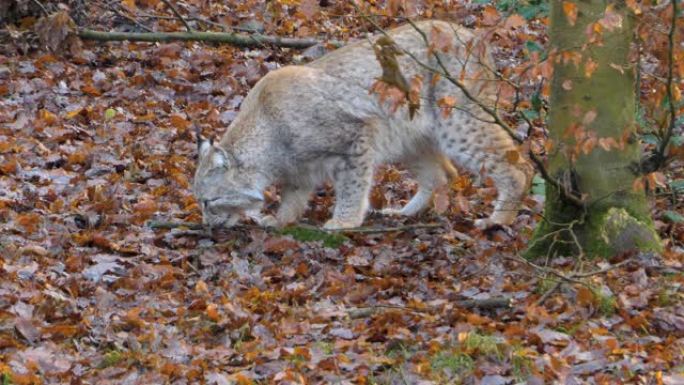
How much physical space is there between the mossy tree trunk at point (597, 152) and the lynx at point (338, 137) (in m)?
1.56

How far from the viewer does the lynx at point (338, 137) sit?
28.3ft

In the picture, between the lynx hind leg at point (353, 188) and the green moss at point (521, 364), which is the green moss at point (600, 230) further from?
the lynx hind leg at point (353, 188)

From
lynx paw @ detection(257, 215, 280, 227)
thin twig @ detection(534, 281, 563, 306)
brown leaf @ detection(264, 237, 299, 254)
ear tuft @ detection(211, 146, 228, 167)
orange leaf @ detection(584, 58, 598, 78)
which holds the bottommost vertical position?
lynx paw @ detection(257, 215, 280, 227)

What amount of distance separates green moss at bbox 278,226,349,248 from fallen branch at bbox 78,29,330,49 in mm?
4388

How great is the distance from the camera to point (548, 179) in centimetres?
669

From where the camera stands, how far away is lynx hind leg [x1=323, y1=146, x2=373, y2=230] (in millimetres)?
8664

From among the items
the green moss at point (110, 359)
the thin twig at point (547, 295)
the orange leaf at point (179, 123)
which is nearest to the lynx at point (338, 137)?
the orange leaf at point (179, 123)

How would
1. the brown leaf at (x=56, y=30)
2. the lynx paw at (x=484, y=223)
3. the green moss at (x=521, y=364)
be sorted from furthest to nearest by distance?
the brown leaf at (x=56, y=30)
the lynx paw at (x=484, y=223)
the green moss at (x=521, y=364)

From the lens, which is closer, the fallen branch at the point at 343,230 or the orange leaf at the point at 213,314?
the orange leaf at the point at 213,314

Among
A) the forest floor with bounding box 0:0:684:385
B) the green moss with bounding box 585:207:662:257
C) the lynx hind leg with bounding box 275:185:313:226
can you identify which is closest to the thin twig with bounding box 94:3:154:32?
the forest floor with bounding box 0:0:684:385

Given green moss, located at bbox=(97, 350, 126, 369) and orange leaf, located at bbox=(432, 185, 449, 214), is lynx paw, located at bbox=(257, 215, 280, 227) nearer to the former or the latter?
orange leaf, located at bbox=(432, 185, 449, 214)

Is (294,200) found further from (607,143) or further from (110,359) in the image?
(110,359)

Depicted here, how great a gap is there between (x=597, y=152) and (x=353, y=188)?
231 centimetres

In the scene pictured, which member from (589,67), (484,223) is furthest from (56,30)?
(589,67)
